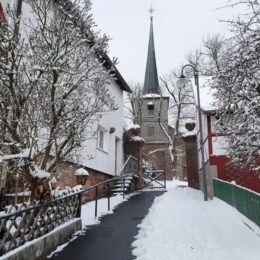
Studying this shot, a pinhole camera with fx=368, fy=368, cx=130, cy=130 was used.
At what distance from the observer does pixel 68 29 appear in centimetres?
908

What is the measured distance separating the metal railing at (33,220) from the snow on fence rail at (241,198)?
15.5 ft

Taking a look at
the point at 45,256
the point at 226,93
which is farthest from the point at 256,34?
the point at 45,256

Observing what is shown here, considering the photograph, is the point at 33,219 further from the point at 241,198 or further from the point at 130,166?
the point at 130,166

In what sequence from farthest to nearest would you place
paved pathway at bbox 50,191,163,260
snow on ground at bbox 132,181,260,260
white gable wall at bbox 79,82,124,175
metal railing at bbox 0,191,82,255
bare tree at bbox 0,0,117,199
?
1. white gable wall at bbox 79,82,124,175
2. bare tree at bbox 0,0,117,199
3. paved pathway at bbox 50,191,163,260
4. snow on ground at bbox 132,181,260,260
5. metal railing at bbox 0,191,82,255

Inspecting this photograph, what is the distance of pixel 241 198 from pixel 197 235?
356 centimetres

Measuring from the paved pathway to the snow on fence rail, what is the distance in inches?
119

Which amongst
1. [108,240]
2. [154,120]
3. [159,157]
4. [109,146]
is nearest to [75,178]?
[109,146]

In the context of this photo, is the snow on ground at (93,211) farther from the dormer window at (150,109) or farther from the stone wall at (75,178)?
the dormer window at (150,109)

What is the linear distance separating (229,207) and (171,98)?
33.1 meters

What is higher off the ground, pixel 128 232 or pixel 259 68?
pixel 259 68

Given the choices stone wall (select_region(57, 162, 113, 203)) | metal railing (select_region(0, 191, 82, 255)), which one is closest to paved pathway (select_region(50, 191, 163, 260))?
metal railing (select_region(0, 191, 82, 255))

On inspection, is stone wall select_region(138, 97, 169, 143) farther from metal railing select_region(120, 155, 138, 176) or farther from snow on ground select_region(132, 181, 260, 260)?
snow on ground select_region(132, 181, 260, 260)

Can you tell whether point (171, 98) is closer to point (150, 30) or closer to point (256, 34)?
point (150, 30)

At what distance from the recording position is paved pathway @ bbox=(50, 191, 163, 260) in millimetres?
7230
